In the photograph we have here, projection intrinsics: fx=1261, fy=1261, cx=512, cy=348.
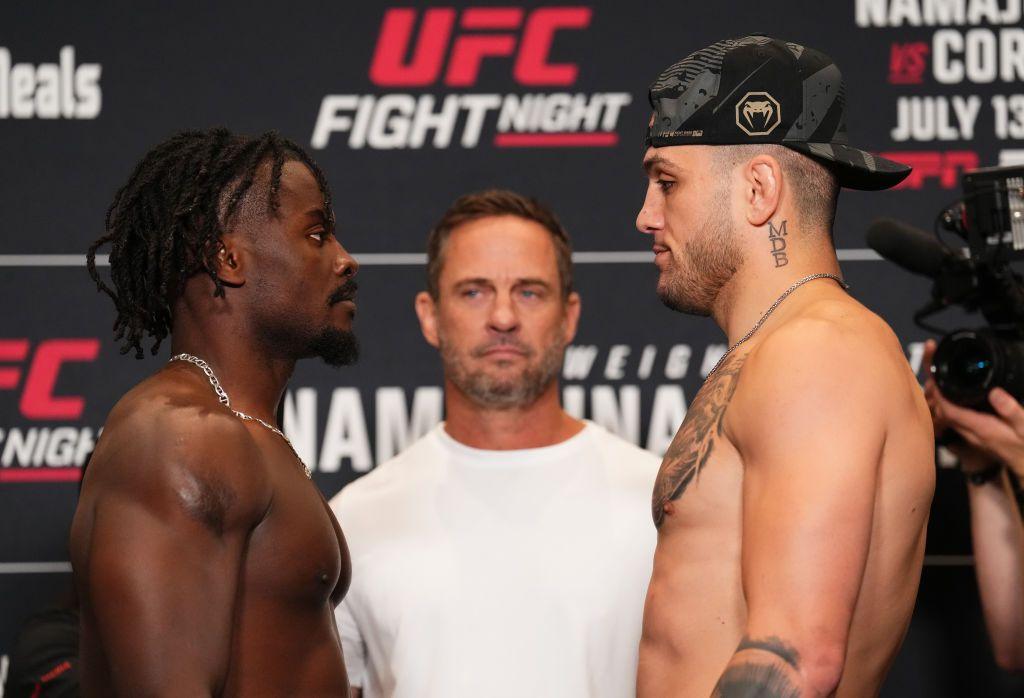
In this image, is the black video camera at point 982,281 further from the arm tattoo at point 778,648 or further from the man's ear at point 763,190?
the arm tattoo at point 778,648

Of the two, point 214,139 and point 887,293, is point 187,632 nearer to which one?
point 214,139

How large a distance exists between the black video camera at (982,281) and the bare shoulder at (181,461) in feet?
4.08

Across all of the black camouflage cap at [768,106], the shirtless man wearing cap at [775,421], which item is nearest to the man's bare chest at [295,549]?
the shirtless man wearing cap at [775,421]

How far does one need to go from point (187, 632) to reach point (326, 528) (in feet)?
0.94

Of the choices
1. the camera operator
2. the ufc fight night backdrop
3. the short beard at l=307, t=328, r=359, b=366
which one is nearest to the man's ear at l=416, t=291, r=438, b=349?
the ufc fight night backdrop

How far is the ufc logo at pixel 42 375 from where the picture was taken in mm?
2764

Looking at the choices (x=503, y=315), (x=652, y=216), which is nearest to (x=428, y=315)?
(x=503, y=315)

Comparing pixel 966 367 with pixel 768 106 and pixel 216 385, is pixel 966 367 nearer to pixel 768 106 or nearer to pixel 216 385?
pixel 768 106

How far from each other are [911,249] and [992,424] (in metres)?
0.37

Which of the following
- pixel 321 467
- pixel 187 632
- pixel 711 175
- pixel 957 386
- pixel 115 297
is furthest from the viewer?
pixel 321 467

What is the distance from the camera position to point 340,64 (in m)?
2.86

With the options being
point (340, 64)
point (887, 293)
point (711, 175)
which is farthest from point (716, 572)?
point (340, 64)

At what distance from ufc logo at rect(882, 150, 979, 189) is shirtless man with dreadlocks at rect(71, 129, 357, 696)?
1577 millimetres

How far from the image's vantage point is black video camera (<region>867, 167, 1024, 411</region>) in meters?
2.13
